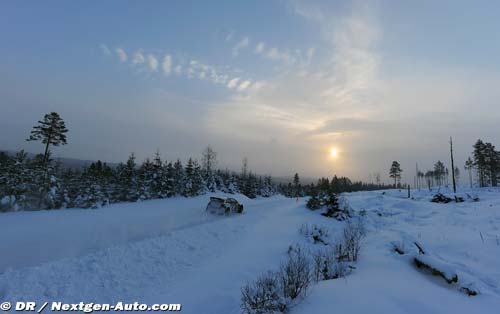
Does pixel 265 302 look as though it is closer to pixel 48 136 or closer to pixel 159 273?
pixel 159 273

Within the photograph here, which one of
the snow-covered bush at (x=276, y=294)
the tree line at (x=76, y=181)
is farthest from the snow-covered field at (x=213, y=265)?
the tree line at (x=76, y=181)

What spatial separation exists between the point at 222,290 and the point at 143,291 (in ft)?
9.17

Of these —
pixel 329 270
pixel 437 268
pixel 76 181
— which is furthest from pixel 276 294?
pixel 76 181

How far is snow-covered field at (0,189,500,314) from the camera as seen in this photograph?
6.66m

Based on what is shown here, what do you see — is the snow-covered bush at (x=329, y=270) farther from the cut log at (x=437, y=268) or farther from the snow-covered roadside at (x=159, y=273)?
the cut log at (x=437, y=268)

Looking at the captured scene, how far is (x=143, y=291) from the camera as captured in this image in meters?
8.48

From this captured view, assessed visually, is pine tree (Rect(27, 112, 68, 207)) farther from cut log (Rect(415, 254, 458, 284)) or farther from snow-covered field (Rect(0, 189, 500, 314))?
cut log (Rect(415, 254, 458, 284))

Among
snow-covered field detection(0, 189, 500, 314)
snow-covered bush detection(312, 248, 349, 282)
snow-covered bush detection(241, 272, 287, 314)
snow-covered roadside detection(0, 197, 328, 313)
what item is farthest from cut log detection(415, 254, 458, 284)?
snow-covered roadside detection(0, 197, 328, 313)

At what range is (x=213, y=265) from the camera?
36.7 feet

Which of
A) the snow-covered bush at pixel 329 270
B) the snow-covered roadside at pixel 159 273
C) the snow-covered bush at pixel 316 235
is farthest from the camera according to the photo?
the snow-covered bush at pixel 316 235

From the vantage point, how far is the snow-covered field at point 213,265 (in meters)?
6.66

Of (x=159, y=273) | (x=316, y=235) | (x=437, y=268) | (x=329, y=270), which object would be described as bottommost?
(x=159, y=273)

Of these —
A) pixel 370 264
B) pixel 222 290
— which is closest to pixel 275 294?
pixel 222 290

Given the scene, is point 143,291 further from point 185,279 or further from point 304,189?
point 304,189
